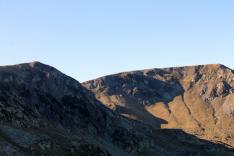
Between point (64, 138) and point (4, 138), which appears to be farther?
point (64, 138)

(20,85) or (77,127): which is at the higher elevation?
(20,85)

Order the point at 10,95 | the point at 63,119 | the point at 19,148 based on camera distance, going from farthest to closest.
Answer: the point at 63,119
the point at 10,95
the point at 19,148

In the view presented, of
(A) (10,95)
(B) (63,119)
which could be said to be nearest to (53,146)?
(A) (10,95)

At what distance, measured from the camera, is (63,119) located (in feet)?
626

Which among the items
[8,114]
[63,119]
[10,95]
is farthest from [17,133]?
[63,119]

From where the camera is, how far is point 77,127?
19362 cm

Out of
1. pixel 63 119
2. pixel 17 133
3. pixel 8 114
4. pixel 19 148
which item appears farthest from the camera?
pixel 63 119

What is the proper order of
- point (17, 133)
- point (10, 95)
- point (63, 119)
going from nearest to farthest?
point (17, 133) → point (10, 95) → point (63, 119)

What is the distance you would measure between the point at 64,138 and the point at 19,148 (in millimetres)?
38740


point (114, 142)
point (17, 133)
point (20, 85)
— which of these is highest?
point (20, 85)

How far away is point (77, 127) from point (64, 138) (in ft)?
163

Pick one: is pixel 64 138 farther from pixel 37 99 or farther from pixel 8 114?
pixel 37 99

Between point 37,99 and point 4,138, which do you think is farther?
point 37,99

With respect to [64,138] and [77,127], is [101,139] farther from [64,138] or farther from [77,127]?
[64,138]
